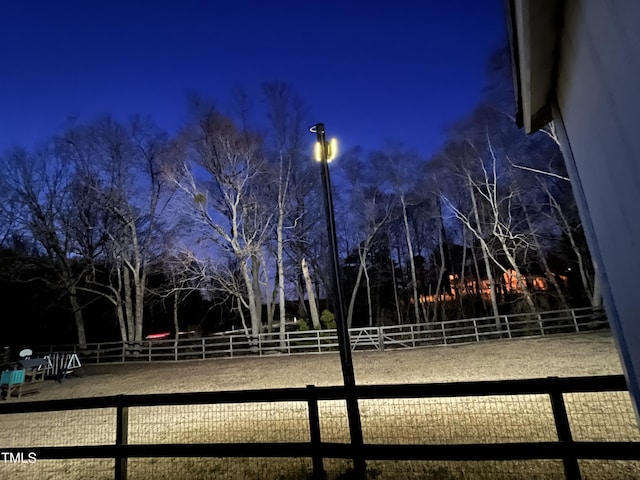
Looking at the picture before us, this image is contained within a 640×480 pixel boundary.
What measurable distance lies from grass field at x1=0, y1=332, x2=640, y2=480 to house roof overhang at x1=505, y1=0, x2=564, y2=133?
3099mm

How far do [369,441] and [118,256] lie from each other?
62.4 feet

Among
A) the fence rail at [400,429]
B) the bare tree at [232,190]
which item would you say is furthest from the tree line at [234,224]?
the fence rail at [400,429]

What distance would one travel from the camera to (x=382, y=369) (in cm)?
987

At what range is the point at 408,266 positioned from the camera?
31.8m

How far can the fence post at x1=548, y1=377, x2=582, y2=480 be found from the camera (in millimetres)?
2359

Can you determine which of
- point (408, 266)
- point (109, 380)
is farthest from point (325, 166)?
point (408, 266)

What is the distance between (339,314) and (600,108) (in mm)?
2638

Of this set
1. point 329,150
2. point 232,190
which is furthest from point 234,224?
point 329,150

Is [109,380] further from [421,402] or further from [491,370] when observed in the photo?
[491,370]

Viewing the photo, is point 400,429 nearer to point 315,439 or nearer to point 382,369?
point 315,439

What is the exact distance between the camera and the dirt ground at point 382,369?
8172 mm

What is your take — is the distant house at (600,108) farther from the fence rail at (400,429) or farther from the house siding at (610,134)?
the fence rail at (400,429)

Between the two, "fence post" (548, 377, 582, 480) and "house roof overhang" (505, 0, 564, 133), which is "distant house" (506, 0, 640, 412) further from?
"fence post" (548, 377, 582, 480)

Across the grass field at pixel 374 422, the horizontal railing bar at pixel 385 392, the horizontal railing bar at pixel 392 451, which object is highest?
the horizontal railing bar at pixel 385 392
